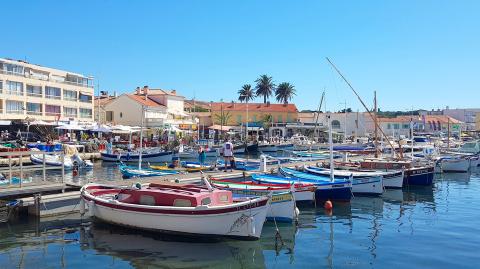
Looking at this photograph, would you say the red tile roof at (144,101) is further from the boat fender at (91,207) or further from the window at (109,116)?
the boat fender at (91,207)

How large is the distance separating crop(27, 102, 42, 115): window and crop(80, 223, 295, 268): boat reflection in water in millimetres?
55448

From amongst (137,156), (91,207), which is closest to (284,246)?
(91,207)

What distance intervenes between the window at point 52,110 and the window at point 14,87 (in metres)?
5.52

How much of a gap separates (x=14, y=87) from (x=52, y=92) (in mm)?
7561

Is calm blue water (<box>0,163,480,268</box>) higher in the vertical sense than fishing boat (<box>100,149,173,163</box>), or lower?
lower

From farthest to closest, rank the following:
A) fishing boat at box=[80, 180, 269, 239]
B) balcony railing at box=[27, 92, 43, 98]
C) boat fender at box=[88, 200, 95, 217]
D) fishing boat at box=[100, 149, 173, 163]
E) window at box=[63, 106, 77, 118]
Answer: window at box=[63, 106, 77, 118] < balcony railing at box=[27, 92, 43, 98] < fishing boat at box=[100, 149, 173, 163] < boat fender at box=[88, 200, 95, 217] < fishing boat at box=[80, 180, 269, 239]

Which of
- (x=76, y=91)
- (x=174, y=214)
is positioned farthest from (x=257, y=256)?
(x=76, y=91)

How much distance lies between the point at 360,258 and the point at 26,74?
6608cm

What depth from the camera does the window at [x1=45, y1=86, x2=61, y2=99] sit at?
235 ft

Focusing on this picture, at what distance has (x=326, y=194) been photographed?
2525 centimetres

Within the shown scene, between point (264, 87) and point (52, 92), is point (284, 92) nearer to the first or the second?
point (264, 87)

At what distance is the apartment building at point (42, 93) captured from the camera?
212ft

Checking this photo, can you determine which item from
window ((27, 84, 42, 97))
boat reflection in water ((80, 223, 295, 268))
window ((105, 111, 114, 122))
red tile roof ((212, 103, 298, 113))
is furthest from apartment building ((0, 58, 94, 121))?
boat reflection in water ((80, 223, 295, 268))

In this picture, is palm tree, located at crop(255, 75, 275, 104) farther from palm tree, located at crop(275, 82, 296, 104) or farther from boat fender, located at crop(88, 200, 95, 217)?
boat fender, located at crop(88, 200, 95, 217)
